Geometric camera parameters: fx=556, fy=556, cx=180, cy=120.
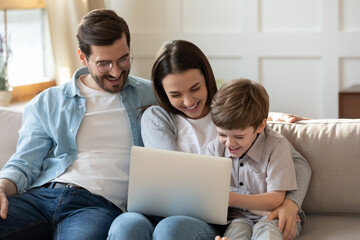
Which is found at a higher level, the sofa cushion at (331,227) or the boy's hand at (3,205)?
the boy's hand at (3,205)

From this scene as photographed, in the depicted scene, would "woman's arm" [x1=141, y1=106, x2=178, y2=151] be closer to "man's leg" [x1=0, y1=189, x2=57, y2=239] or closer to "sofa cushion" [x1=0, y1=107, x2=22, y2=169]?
"man's leg" [x1=0, y1=189, x2=57, y2=239]

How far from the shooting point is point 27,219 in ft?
5.71

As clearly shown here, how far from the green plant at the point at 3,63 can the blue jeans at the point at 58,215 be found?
4.89ft

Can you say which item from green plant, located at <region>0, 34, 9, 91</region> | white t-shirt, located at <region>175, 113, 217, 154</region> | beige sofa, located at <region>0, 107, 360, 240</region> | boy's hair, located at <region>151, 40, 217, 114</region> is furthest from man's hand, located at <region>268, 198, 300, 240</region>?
green plant, located at <region>0, 34, 9, 91</region>

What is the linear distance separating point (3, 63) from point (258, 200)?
2.17m

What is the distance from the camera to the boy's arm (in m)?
1.64

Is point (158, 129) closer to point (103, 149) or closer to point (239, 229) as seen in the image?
point (103, 149)

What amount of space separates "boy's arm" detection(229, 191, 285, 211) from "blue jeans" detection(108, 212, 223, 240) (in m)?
0.11

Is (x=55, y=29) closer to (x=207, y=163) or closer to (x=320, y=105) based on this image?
(x=320, y=105)

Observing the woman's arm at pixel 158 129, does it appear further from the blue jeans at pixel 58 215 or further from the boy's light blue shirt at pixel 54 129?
the blue jeans at pixel 58 215

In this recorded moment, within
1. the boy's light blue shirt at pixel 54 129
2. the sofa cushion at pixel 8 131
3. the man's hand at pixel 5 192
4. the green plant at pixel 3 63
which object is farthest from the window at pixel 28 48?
the man's hand at pixel 5 192

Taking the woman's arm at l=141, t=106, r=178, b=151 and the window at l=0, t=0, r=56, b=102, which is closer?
the woman's arm at l=141, t=106, r=178, b=151

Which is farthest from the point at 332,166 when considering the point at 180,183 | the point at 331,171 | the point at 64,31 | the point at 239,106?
the point at 64,31

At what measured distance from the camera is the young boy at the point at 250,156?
1.64 metres
